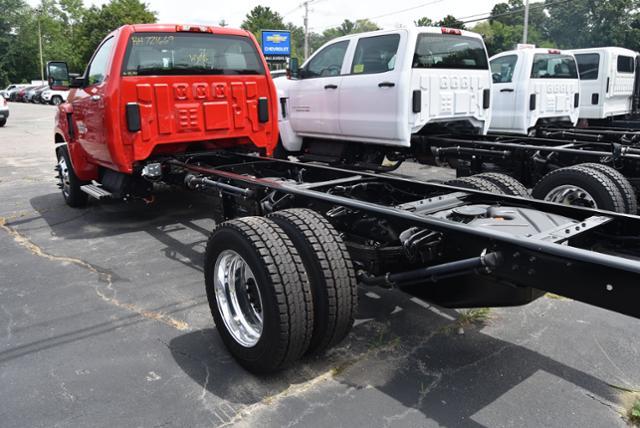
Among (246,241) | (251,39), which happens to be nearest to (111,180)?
(251,39)

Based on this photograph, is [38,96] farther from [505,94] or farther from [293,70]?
[505,94]

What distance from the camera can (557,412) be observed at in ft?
9.27

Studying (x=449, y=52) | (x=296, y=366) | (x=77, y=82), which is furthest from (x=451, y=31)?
(x=296, y=366)

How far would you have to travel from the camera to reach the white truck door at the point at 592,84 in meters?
11.8

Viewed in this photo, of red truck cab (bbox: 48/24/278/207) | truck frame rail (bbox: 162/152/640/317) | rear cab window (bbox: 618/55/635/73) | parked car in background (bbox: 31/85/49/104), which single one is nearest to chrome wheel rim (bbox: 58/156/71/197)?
red truck cab (bbox: 48/24/278/207)

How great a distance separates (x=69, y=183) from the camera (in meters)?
7.37

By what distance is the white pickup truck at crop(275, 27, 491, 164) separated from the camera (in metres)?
7.57

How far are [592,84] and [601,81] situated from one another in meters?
0.18

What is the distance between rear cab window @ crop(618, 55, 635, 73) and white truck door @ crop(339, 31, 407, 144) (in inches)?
282

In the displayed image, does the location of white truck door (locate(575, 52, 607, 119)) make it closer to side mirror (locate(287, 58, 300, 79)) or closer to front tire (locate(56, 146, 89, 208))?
side mirror (locate(287, 58, 300, 79))

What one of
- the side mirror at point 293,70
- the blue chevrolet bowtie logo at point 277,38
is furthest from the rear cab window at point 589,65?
the blue chevrolet bowtie logo at point 277,38

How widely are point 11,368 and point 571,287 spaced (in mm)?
3151

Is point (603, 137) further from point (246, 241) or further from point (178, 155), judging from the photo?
point (246, 241)

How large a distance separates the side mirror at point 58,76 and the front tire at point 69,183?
810mm
